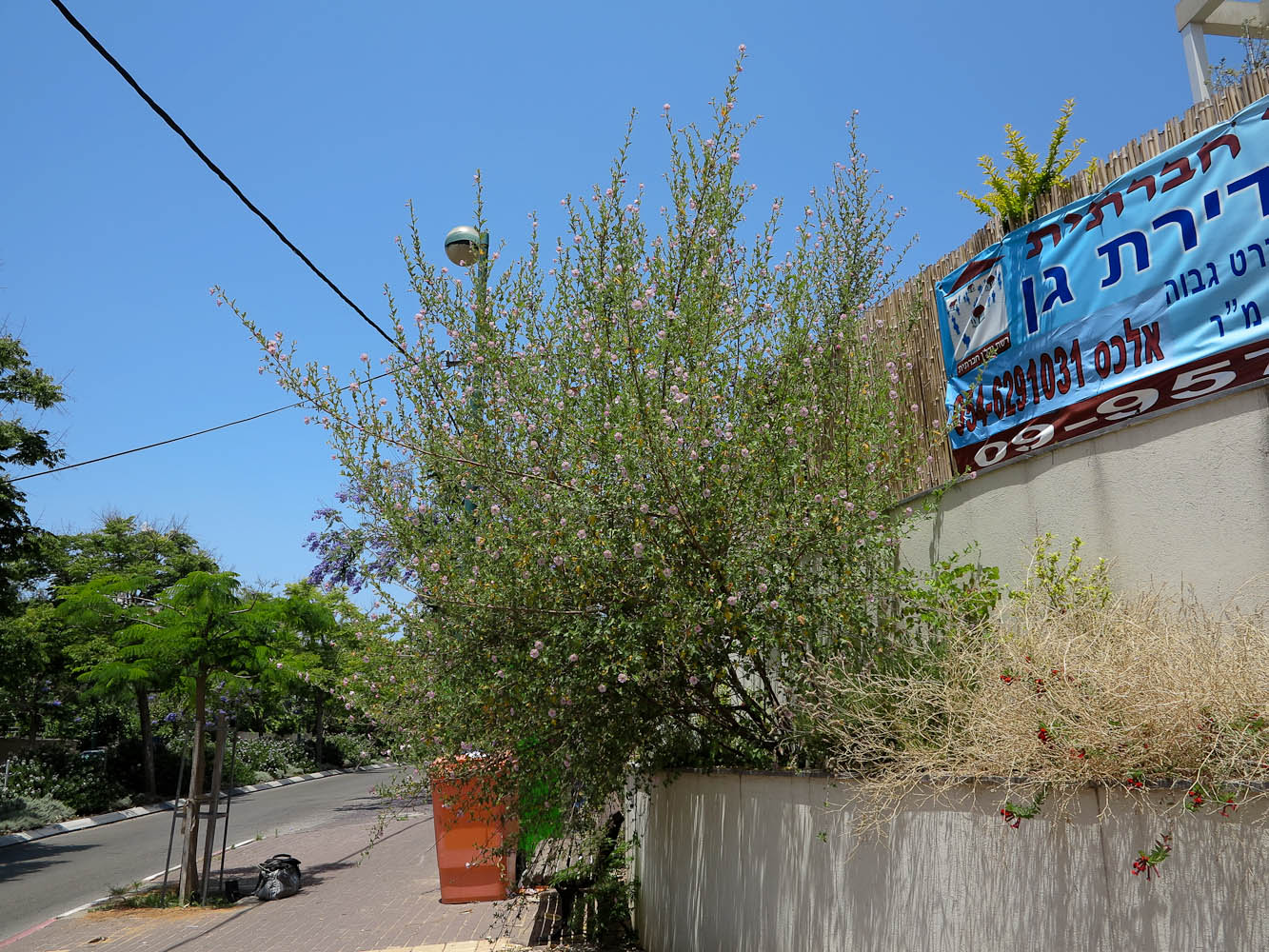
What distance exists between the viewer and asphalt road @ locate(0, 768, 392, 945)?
12520mm

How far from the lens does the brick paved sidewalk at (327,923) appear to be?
29.6 ft

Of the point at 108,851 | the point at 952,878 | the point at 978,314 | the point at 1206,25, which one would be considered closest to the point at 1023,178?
the point at 978,314

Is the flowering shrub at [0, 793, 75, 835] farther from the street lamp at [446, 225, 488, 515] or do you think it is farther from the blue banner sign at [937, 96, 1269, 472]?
the blue banner sign at [937, 96, 1269, 472]

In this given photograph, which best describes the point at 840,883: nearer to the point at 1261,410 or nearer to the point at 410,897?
the point at 1261,410

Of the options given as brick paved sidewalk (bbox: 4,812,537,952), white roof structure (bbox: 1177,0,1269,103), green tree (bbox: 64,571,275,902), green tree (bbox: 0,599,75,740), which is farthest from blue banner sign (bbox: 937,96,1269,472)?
green tree (bbox: 0,599,75,740)

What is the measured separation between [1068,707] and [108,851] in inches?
702

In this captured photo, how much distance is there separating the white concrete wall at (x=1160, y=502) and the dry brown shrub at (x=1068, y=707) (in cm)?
24

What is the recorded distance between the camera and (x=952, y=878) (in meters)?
4.07

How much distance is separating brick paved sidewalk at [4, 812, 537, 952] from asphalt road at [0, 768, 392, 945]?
121cm

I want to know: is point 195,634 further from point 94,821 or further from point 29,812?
point 94,821

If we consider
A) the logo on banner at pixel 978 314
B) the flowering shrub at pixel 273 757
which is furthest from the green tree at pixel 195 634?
the flowering shrub at pixel 273 757

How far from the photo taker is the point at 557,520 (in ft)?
17.2

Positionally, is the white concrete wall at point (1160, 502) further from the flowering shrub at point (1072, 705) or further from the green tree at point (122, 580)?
the green tree at point (122, 580)

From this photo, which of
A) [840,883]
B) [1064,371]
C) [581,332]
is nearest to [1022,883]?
[840,883]
